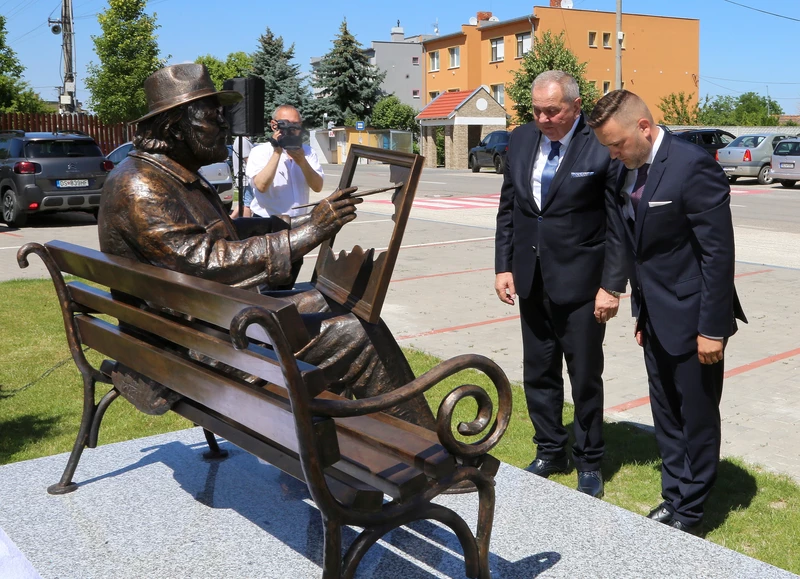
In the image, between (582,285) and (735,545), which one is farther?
(582,285)

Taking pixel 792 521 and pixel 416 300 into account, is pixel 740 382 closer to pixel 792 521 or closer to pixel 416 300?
pixel 792 521

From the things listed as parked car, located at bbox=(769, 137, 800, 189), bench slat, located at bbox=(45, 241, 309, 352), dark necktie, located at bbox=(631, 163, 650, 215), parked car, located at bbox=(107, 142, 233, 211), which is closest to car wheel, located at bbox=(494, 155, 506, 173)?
parked car, located at bbox=(769, 137, 800, 189)

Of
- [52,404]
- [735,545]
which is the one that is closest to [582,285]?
[735,545]

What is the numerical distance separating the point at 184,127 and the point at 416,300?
20.6 ft

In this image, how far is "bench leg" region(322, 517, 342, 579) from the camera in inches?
104

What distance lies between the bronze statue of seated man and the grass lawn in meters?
1.64

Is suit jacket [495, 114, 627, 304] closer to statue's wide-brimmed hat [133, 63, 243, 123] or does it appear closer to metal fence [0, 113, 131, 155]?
statue's wide-brimmed hat [133, 63, 243, 123]

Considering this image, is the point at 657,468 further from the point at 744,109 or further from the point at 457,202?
the point at 744,109

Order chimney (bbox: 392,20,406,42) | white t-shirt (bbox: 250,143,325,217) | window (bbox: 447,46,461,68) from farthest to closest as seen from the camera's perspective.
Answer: chimney (bbox: 392,20,406,42) < window (bbox: 447,46,461,68) < white t-shirt (bbox: 250,143,325,217)

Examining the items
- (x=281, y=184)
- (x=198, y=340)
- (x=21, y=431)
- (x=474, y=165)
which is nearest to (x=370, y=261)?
(x=198, y=340)

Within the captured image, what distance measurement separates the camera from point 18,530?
3680 mm

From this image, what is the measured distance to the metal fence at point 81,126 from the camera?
30.2 m

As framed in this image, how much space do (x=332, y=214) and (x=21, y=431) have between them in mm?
3468

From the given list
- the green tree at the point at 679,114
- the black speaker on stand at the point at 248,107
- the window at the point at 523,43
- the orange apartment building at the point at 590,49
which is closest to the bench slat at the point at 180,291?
the black speaker on stand at the point at 248,107
